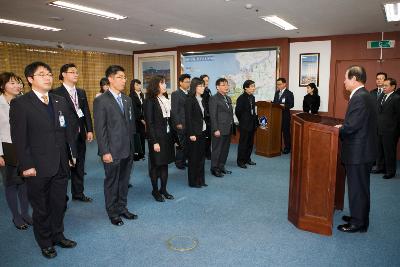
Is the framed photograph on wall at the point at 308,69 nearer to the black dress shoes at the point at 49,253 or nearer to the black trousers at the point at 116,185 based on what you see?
the black trousers at the point at 116,185

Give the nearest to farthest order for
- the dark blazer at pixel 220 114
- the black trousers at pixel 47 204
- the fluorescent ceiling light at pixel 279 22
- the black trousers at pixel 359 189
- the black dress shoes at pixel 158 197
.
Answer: the black trousers at pixel 47 204
the black trousers at pixel 359 189
the black dress shoes at pixel 158 197
the dark blazer at pixel 220 114
the fluorescent ceiling light at pixel 279 22

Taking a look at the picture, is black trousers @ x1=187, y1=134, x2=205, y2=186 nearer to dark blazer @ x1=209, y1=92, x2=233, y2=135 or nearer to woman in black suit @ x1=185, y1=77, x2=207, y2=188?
woman in black suit @ x1=185, y1=77, x2=207, y2=188

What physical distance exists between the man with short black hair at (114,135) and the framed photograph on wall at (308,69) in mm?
5713

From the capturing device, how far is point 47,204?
108 inches

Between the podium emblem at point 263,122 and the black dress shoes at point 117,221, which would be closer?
the black dress shoes at point 117,221

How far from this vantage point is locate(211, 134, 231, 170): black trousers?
5.36m

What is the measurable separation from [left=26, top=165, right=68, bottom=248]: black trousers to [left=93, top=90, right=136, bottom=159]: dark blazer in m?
0.57

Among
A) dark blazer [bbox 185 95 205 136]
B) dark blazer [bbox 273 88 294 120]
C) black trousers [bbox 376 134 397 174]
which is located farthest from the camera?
dark blazer [bbox 273 88 294 120]

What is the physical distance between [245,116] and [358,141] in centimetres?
296

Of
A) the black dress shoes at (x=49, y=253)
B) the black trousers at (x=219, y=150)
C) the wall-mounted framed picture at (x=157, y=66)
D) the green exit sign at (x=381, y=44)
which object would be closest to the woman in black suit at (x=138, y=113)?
the black trousers at (x=219, y=150)

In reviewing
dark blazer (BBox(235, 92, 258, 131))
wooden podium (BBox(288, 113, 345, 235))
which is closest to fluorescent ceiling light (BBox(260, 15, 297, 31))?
dark blazer (BBox(235, 92, 258, 131))

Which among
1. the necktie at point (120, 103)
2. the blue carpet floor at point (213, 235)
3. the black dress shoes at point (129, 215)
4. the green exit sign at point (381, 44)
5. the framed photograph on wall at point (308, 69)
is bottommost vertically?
the blue carpet floor at point (213, 235)

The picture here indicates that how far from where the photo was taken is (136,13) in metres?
5.30

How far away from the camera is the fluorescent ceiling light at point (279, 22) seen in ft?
18.8
